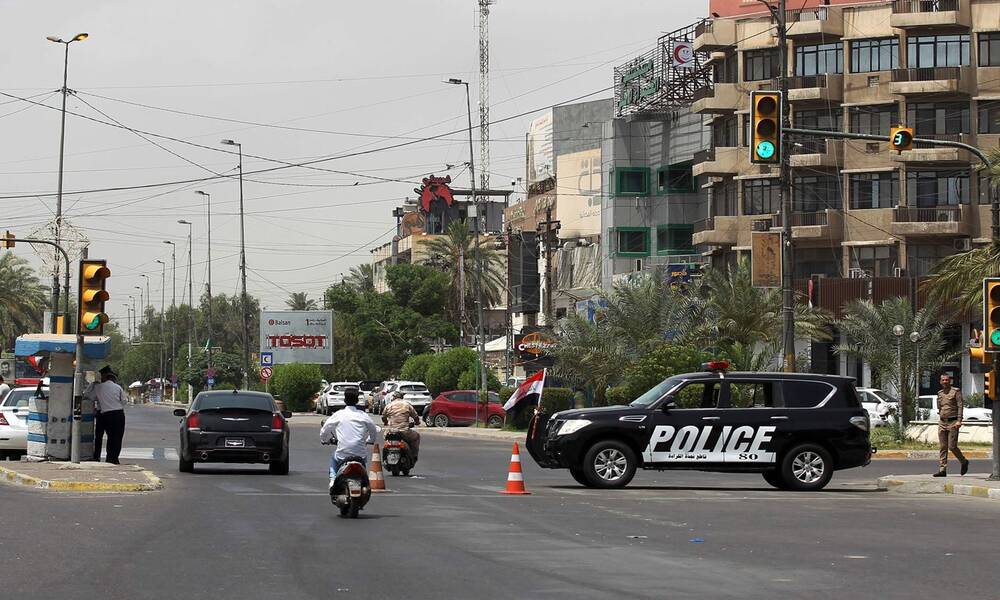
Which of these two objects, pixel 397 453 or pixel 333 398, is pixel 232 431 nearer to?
pixel 397 453

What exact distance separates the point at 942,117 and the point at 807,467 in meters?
43.5

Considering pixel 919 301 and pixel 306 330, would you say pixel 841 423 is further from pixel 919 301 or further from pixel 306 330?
pixel 306 330

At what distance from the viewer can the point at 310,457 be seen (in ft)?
118

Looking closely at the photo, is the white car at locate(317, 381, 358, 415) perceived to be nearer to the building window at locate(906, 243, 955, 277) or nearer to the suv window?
the building window at locate(906, 243, 955, 277)

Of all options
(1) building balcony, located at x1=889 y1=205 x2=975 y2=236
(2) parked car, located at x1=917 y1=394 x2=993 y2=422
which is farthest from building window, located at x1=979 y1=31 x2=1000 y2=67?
(2) parked car, located at x1=917 y1=394 x2=993 y2=422

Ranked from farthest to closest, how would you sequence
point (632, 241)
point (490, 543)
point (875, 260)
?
point (632, 241), point (875, 260), point (490, 543)

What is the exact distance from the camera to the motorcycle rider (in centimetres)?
2725

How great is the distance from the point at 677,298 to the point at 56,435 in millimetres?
26928

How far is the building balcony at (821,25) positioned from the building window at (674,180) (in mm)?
13958

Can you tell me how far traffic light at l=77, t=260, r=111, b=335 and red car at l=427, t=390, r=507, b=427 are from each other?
37383 mm

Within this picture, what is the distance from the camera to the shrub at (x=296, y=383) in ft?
286

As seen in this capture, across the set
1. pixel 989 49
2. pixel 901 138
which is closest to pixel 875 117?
pixel 989 49

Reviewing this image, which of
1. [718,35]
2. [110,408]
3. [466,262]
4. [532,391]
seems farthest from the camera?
[466,262]

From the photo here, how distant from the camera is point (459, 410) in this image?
61.2 metres
